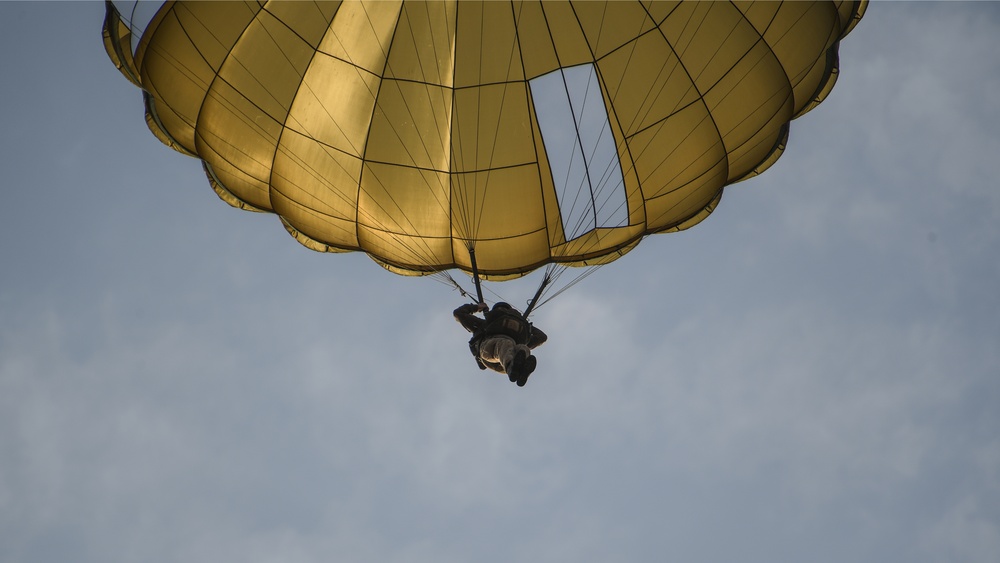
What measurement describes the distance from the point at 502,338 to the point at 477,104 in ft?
9.03

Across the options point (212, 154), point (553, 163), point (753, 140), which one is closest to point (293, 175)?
point (212, 154)

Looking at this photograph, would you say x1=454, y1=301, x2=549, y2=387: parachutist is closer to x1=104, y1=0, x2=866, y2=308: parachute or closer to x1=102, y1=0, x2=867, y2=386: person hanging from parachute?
x1=102, y1=0, x2=867, y2=386: person hanging from parachute

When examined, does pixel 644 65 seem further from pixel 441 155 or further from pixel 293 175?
pixel 293 175

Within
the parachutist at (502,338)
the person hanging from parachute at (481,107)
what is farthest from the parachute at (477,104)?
the parachutist at (502,338)

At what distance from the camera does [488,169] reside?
581 inches

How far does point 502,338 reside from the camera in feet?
44.4

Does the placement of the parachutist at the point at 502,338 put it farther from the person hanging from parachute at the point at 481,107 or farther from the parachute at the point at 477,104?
the parachute at the point at 477,104

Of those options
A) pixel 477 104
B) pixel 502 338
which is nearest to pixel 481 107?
pixel 477 104

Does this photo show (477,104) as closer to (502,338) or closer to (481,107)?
(481,107)

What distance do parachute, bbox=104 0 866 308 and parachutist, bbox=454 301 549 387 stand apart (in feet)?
2.69

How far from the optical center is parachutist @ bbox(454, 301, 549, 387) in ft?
42.8

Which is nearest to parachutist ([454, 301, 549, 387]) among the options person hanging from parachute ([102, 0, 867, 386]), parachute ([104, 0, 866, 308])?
person hanging from parachute ([102, 0, 867, 386])

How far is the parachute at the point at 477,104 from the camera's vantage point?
13.9 m

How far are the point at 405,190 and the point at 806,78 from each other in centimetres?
473
